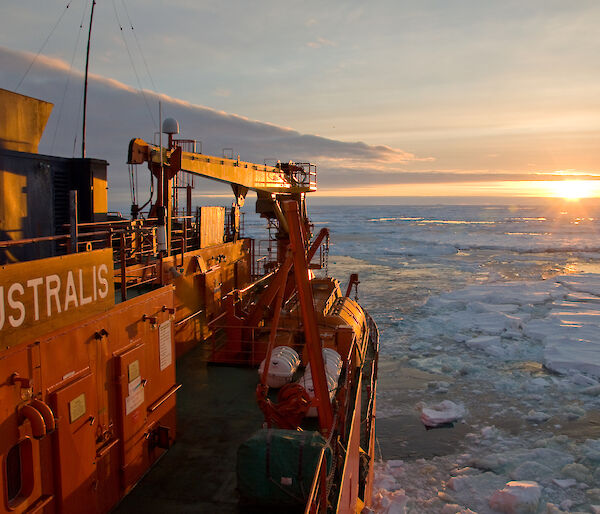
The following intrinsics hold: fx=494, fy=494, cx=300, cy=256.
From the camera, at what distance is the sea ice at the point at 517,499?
427 inches

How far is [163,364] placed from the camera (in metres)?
7.75

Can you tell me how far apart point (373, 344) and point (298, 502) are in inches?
422

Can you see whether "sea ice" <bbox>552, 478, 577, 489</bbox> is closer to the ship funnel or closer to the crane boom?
the crane boom

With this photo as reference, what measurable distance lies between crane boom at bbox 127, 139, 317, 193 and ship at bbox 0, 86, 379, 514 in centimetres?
6

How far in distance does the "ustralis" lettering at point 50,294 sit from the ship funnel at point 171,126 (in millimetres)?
9485

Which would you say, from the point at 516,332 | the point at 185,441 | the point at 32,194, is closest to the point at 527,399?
the point at 516,332

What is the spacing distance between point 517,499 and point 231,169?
1092 cm

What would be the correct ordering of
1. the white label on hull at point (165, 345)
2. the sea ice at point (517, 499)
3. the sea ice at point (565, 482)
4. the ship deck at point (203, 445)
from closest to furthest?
the ship deck at point (203, 445), the white label on hull at point (165, 345), the sea ice at point (517, 499), the sea ice at point (565, 482)

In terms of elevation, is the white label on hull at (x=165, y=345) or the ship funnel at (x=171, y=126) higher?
the ship funnel at (x=171, y=126)

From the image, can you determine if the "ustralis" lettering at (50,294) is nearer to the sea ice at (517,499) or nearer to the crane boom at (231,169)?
the crane boom at (231,169)

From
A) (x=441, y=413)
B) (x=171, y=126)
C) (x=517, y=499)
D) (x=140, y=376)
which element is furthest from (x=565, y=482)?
(x=171, y=126)

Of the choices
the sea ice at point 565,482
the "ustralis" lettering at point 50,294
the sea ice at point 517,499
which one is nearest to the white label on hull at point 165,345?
the "ustralis" lettering at point 50,294

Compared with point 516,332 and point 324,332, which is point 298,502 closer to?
point 324,332

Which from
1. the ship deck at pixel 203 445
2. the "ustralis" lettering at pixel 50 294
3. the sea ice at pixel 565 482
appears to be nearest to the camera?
the "ustralis" lettering at pixel 50 294
